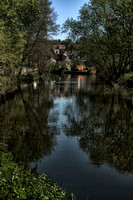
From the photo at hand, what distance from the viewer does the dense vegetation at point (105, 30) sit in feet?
87.2

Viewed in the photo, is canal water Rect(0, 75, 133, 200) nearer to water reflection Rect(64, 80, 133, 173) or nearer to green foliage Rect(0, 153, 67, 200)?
water reflection Rect(64, 80, 133, 173)

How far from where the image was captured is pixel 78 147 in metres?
10.5

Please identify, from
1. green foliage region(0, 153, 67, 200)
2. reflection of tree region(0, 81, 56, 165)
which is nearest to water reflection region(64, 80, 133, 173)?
reflection of tree region(0, 81, 56, 165)

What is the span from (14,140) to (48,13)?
129ft

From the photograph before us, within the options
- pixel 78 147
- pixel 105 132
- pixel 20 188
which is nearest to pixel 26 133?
pixel 78 147

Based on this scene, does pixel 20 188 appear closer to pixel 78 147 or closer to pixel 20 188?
pixel 20 188

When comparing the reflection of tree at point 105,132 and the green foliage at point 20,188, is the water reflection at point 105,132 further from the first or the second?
the green foliage at point 20,188

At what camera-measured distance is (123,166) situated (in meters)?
8.47

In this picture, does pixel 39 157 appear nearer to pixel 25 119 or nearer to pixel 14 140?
pixel 14 140

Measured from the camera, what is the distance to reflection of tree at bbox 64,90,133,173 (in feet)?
30.1

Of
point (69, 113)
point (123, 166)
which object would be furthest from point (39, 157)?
point (69, 113)

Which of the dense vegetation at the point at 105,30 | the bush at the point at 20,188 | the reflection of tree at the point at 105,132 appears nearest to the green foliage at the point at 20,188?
the bush at the point at 20,188

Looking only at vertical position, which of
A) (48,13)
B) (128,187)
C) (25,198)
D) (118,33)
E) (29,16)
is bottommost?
(128,187)

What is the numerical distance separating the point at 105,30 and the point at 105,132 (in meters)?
22.2
